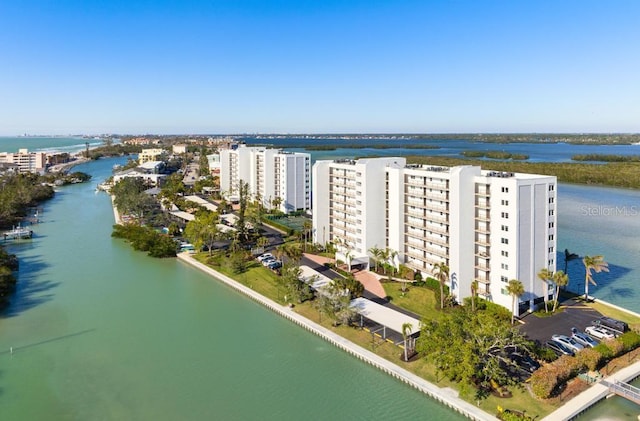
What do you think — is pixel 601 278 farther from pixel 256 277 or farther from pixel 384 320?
pixel 256 277

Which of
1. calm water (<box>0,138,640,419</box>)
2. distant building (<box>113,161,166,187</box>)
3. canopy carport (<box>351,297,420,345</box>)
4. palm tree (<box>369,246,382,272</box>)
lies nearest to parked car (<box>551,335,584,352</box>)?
calm water (<box>0,138,640,419</box>)

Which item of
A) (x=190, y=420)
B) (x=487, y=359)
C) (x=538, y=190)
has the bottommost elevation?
(x=190, y=420)

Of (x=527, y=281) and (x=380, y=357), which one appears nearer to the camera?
(x=380, y=357)

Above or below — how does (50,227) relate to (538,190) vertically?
below

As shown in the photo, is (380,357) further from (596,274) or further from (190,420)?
(596,274)

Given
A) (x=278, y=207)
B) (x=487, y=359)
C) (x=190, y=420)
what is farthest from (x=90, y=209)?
(x=487, y=359)

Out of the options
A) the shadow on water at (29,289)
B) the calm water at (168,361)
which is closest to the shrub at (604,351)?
the calm water at (168,361)

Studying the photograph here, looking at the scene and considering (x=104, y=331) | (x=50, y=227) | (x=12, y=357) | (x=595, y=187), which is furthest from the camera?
(x=595, y=187)
